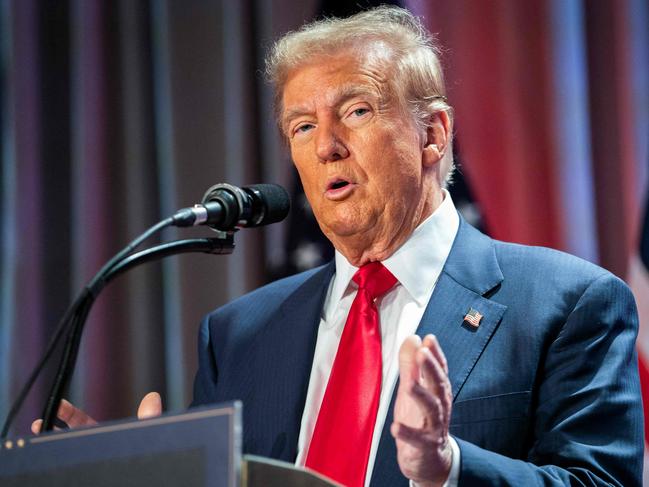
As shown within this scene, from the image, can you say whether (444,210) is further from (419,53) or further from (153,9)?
(153,9)

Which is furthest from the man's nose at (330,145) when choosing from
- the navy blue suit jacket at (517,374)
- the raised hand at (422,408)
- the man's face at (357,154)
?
the raised hand at (422,408)

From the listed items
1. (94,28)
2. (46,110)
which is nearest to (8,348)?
(46,110)

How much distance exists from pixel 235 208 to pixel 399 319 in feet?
2.08

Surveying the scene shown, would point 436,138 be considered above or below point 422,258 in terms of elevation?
above

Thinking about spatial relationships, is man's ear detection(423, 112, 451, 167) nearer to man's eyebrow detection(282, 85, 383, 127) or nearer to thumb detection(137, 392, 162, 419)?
man's eyebrow detection(282, 85, 383, 127)

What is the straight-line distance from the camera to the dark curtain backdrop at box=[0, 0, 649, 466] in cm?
314

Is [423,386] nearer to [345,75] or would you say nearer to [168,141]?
[345,75]

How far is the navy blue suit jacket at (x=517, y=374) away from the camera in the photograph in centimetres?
188

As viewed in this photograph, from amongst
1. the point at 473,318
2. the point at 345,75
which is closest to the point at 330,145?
the point at 345,75

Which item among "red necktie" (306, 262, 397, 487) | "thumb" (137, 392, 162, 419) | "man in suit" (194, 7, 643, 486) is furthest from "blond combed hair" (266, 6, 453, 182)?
"thumb" (137, 392, 162, 419)

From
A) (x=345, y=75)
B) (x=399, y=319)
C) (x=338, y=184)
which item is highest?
(x=345, y=75)

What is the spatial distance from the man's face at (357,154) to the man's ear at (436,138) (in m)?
0.02

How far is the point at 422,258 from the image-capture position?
91.1 inches

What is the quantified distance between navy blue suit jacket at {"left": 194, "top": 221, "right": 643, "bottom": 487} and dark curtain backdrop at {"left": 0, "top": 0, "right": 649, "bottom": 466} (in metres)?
0.91
